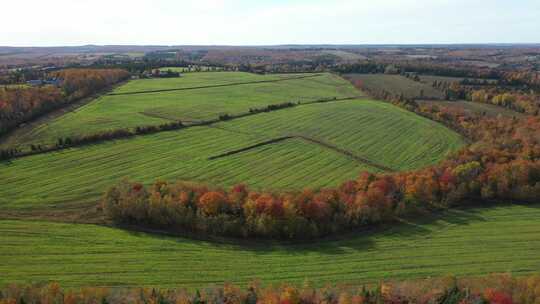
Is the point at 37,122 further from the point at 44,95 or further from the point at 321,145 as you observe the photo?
the point at 321,145

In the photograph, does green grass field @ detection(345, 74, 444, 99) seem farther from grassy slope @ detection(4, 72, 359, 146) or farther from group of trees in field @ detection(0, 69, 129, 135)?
group of trees in field @ detection(0, 69, 129, 135)

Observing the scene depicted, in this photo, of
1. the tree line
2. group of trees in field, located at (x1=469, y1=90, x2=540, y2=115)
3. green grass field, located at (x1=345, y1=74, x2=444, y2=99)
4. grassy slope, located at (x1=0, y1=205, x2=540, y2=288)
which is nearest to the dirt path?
grassy slope, located at (x1=0, y1=205, x2=540, y2=288)

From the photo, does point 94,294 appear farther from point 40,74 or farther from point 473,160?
point 40,74

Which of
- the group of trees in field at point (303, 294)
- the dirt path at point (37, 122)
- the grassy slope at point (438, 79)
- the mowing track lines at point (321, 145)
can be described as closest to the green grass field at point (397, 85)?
the grassy slope at point (438, 79)

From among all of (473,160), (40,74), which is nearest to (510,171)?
(473,160)

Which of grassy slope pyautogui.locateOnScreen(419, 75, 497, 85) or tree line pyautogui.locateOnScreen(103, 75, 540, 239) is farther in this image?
grassy slope pyautogui.locateOnScreen(419, 75, 497, 85)
